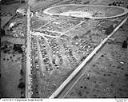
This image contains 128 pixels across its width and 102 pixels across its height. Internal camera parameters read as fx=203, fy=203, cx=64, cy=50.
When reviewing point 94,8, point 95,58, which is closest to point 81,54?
point 95,58

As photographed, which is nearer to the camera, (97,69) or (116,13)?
(97,69)

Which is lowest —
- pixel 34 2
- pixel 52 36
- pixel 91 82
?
pixel 91 82

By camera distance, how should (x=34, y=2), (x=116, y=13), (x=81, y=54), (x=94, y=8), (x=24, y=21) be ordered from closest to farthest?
(x=81, y=54) → (x=24, y=21) → (x=116, y=13) → (x=94, y=8) → (x=34, y=2)

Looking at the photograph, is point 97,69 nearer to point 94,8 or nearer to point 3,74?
point 3,74

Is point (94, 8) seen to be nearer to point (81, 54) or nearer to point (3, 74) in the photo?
point (81, 54)

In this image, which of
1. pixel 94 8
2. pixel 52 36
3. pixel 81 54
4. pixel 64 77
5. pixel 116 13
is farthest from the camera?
pixel 94 8

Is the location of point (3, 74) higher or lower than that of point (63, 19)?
lower
